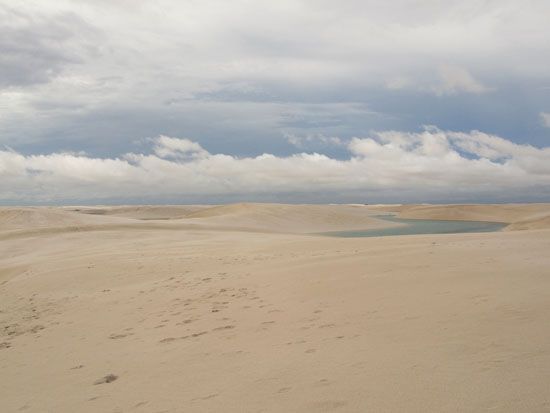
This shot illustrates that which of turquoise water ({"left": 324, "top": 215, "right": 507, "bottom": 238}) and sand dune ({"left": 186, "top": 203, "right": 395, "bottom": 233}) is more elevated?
sand dune ({"left": 186, "top": 203, "right": 395, "bottom": 233})

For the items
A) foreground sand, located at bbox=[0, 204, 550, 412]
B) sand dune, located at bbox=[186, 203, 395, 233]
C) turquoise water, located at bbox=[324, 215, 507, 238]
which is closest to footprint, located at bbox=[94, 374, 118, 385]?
foreground sand, located at bbox=[0, 204, 550, 412]

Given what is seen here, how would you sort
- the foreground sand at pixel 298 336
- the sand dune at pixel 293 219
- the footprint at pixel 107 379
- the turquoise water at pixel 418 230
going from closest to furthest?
the foreground sand at pixel 298 336 → the footprint at pixel 107 379 → the turquoise water at pixel 418 230 → the sand dune at pixel 293 219

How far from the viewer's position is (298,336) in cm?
716

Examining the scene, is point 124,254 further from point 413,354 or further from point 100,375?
point 413,354

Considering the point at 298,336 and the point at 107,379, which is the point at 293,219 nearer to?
the point at 298,336

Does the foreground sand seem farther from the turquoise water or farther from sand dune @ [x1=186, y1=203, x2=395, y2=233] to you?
sand dune @ [x1=186, y1=203, x2=395, y2=233]

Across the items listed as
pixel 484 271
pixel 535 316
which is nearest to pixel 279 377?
pixel 535 316

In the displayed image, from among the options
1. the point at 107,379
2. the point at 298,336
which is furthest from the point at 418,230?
the point at 107,379

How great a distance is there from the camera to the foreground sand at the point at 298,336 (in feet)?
15.7

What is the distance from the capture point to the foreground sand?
479cm

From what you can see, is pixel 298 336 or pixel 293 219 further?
pixel 293 219

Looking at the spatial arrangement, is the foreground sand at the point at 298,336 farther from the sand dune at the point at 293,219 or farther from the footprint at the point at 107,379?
the sand dune at the point at 293,219

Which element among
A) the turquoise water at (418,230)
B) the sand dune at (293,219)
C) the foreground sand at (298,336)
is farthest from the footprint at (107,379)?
the sand dune at (293,219)

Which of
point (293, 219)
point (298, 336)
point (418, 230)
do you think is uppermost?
point (298, 336)
